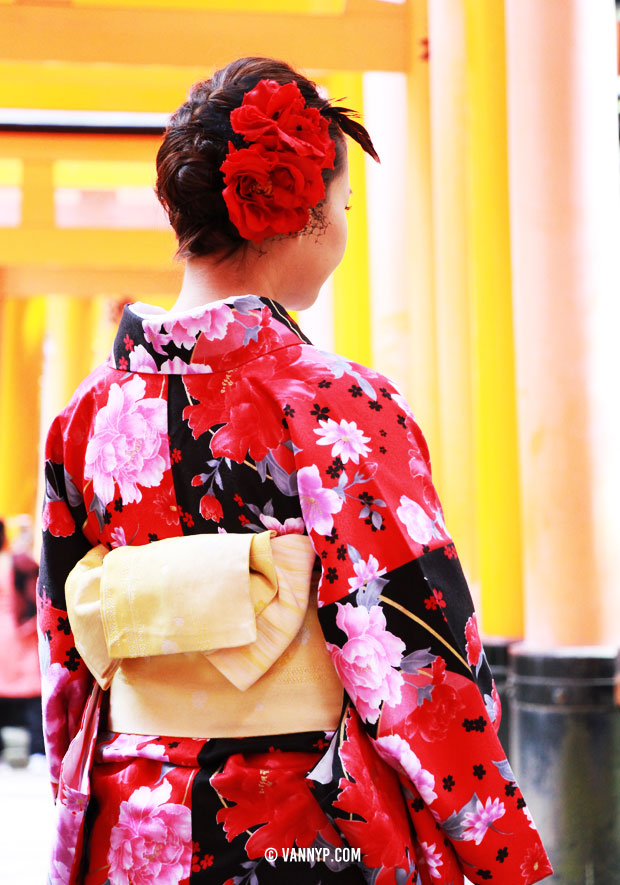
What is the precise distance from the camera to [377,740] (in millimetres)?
1282

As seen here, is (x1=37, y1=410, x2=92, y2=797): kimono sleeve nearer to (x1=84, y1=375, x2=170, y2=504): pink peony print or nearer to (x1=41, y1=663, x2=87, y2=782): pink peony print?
(x1=41, y1=663, x2=87, y2=782): pink peony print

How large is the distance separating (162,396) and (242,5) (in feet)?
16.2

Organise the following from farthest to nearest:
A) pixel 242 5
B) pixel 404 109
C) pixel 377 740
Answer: pixel 242 5, pixel 404 109, pixel 377 740

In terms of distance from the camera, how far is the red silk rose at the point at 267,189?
1.40 metres

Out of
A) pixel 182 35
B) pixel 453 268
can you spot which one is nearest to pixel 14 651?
pixel 453 268

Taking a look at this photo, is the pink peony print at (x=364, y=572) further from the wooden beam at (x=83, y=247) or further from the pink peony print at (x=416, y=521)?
the wooden beam at (x=83, y=247)

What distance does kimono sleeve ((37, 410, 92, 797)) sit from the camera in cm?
161

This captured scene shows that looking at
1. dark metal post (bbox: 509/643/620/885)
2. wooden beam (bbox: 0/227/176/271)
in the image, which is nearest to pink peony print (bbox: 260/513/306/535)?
dark metal post (bbox: 509/643/620/885)

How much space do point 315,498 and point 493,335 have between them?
109 inches

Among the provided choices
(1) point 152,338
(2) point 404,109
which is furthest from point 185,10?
(1) point 152,338

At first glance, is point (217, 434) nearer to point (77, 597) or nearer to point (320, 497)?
point (320, 497)

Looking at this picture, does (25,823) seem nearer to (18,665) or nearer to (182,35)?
(18,665)

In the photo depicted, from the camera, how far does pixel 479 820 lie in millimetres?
1311

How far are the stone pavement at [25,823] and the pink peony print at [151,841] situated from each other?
10.2ft
